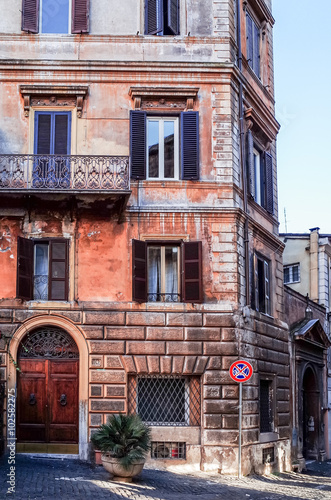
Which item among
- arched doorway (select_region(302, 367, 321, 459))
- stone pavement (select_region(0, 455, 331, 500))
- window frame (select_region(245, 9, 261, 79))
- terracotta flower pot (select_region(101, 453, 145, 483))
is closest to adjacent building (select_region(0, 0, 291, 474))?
stone pavement (select_region(0, 455, 331, 500))

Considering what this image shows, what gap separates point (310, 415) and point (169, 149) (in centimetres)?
1341

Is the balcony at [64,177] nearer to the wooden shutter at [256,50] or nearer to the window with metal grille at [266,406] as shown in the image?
the wooden shutter at [256,50]

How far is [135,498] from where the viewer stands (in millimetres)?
15648

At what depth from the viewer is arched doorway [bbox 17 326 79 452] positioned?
20469 mm

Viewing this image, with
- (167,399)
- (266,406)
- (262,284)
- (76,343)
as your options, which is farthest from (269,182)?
(76,343)

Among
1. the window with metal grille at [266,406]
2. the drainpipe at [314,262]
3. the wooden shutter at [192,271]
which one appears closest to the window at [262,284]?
the window with metal grille at [266,406]

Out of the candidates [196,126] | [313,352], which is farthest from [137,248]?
[313,352]

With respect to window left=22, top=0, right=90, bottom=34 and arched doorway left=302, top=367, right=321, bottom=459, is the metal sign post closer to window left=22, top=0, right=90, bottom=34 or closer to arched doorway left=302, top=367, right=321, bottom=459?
window left=22, top=0, right=90, bottom=34

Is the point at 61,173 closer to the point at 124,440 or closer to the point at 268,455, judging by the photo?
the point at 124,440

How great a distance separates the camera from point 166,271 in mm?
21688

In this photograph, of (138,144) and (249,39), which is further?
(249,39)

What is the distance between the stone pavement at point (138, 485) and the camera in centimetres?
1587

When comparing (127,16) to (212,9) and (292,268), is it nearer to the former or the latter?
(212,9)

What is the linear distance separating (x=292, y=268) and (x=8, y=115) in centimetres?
1944
